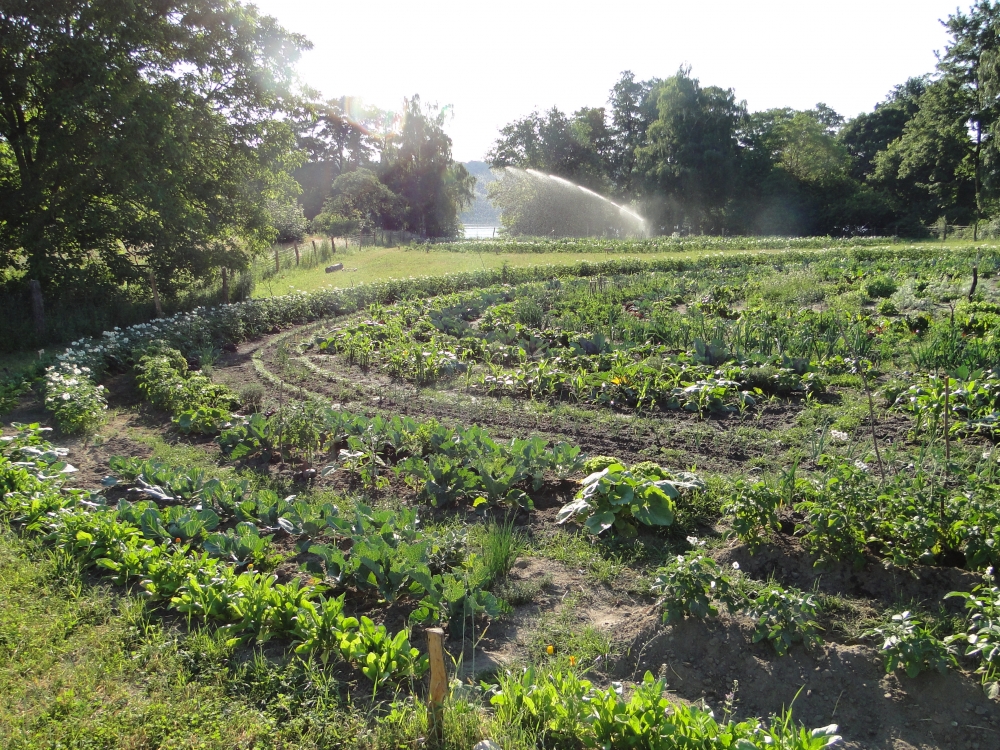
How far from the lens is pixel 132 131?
1368 centimetres

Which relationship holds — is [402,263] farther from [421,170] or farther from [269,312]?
[421,170]

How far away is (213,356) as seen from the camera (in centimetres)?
1259

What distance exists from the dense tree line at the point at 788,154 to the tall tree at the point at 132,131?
40.3 meters

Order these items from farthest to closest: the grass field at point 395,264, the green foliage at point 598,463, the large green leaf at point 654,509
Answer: the grass field at point 395,264 → the green foliage at point 598,463 → the large green leaf at point 654,509

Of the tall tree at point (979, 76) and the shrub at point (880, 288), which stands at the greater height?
the tall tree at point (979, 76)

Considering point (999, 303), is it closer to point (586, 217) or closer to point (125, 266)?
point (125, 266)

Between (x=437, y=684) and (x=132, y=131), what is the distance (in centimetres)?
1463

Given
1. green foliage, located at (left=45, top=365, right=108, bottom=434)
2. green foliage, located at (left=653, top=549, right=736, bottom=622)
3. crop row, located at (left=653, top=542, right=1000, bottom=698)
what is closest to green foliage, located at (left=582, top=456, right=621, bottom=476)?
crop row, located at (left=653, top=542, right=1000, bottom=698)

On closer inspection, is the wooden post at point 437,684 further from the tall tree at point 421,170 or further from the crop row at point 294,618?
the tall tree at point 421,170

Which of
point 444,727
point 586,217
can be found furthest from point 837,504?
point 586,217

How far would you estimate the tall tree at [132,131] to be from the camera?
13.6 m

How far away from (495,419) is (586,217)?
55951 millimetres

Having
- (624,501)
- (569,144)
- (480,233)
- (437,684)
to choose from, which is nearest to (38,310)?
(624,501)

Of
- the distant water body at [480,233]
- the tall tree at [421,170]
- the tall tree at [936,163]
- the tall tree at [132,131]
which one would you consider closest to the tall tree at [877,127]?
the tall tree at [936,163]
